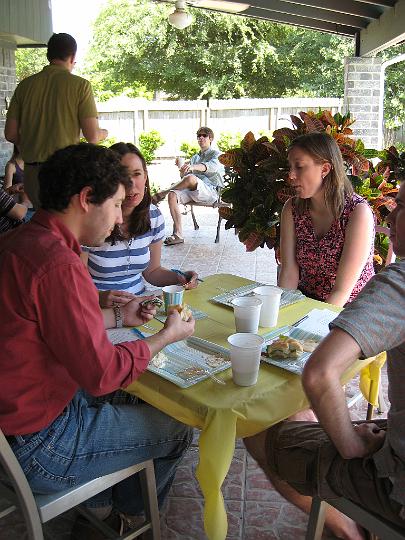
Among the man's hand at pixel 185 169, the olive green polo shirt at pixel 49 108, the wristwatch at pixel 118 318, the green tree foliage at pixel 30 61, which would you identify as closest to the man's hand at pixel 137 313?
the wristwatch at pixel 118 318

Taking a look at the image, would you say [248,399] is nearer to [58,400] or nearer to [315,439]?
[315,439]

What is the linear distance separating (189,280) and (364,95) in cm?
530

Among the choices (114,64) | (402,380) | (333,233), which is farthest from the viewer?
(114,64)

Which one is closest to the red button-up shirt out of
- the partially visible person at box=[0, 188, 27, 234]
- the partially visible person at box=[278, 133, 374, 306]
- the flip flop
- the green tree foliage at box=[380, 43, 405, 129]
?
the partially visible person at box=[278, 133, 374, 306]

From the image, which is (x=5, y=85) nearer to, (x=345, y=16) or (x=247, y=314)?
(x=345, y=16)

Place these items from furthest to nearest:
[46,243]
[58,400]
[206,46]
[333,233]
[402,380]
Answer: [206,46]
[333,233]
[58,400]
[46,243]
[402,380]

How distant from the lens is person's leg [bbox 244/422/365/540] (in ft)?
4.74

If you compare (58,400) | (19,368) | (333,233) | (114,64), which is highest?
(114,64)

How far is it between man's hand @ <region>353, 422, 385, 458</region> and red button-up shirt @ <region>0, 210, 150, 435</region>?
0.58 m

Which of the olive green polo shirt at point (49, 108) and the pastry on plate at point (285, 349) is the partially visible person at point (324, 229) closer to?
the pastry on plate at point (285, 349)

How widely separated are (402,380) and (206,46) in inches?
816

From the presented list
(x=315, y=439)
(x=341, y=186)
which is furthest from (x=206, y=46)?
(x=315, y=439)

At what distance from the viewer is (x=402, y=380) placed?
1211mm

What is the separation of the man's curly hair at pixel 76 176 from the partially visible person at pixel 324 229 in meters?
1.17
